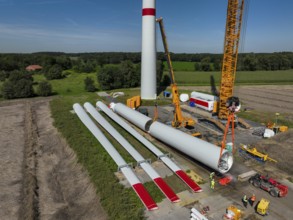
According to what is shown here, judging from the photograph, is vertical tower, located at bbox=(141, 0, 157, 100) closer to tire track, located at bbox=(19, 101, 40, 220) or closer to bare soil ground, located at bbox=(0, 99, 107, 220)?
bare soil ground, located at bbox=(0, 99, 107, 220)

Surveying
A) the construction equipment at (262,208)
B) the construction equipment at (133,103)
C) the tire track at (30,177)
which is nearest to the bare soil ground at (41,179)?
the tire track at (30,177)

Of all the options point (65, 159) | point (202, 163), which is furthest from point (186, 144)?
point (65, 159)

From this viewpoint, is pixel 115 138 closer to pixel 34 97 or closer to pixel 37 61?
pixel 34 97

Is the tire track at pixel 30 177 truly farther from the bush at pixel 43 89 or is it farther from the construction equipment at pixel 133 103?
the bush at pixel 43 89

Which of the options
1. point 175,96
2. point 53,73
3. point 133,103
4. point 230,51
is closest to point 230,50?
point 230,51

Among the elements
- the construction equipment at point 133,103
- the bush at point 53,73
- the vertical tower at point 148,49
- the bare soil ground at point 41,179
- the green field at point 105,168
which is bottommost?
the bare soil ground at point 41,179

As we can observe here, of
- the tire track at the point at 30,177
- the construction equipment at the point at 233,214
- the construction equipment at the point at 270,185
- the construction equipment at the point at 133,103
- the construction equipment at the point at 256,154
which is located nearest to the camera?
the construction equipment at the point at 233,214

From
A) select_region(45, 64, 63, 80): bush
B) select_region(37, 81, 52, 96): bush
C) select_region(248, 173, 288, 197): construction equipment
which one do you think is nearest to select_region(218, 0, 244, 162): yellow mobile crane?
select_region(248, 173, 288, 197): construction equipment
